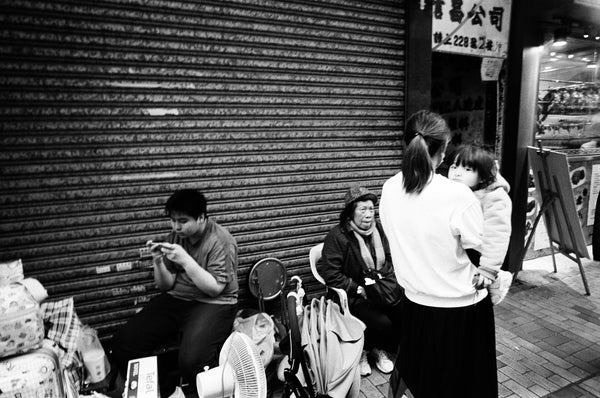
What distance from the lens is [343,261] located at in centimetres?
399

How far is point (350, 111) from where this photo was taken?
482 cm

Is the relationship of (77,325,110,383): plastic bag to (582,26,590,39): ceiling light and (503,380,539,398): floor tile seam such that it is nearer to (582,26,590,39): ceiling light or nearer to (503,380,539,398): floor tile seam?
(503,380,539,398): floor tile seam

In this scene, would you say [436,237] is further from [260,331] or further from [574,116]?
[574,116]

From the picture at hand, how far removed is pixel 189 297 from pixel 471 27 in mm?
5660

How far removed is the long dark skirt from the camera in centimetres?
238

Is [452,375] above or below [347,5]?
below

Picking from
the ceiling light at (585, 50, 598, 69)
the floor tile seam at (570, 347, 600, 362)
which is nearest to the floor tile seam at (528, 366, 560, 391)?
the floor tile seam at (570, 347, 600, 362)

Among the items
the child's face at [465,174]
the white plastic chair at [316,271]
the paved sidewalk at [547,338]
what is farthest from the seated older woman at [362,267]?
the child's face at [465,174]

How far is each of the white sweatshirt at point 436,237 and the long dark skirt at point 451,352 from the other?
99 millimetres

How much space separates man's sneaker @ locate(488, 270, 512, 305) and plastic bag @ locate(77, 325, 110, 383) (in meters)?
3.32

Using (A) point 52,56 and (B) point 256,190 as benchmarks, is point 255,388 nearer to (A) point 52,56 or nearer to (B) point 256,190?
(B) point 256,190

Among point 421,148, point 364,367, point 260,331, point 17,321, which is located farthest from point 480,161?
point 17,321

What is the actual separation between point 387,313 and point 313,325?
4.32ft

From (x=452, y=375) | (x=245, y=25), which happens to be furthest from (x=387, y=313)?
(x=245, y=25)
